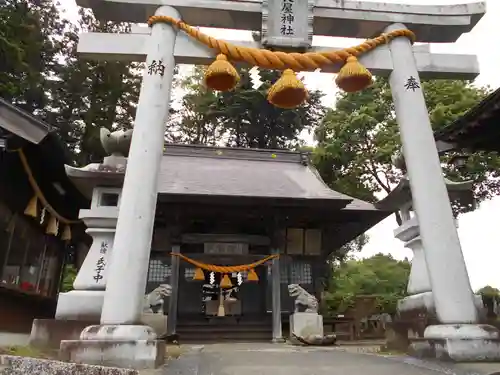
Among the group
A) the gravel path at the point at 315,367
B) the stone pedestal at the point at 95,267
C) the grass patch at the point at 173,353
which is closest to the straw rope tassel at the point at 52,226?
the stone pedestal at the point at 95,267

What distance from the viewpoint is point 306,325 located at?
10.2 metres

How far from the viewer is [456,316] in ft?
15.6

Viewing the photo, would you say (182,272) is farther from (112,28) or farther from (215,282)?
(112,28)

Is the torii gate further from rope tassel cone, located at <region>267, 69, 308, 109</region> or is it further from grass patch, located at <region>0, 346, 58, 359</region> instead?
grass patch, located at <region>0, 346, 58, 359</region>

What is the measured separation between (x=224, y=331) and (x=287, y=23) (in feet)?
29.1

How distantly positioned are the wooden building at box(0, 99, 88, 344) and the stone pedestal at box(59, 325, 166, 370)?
2998mm

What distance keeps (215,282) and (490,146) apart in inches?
365

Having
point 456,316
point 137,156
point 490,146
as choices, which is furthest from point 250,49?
point 456,316

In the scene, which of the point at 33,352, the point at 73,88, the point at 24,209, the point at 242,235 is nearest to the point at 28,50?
the point at 73,88

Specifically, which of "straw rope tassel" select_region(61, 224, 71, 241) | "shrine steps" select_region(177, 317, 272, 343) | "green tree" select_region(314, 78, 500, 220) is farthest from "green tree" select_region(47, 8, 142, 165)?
"green tree" select_region(314, 78, 500, 220)

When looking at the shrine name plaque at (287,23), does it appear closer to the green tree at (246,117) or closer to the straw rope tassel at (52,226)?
the straw rope tassel at (52,226)

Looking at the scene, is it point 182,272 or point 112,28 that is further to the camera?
point 112,28

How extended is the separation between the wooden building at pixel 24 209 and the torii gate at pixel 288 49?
161 centimetres

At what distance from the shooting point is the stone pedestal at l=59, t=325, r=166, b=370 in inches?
167
